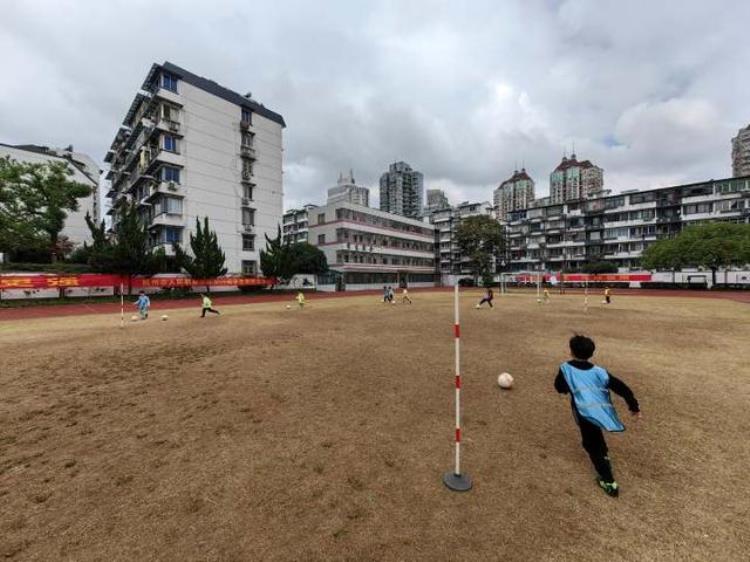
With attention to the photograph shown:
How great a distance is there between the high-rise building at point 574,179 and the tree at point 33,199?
135 metres

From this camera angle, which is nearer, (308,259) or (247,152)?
(247,152)

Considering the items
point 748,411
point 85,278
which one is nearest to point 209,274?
point 85,278

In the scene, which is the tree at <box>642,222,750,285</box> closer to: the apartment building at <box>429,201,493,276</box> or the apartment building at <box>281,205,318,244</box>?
the apartment building at <box>429,201,493,276</box>

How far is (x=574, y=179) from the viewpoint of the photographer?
412 ft

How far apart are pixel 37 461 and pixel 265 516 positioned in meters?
3.79

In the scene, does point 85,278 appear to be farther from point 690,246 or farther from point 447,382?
point 690,246

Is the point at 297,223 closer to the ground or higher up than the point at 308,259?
higher up

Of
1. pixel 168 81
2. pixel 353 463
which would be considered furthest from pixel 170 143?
pixel 353 463

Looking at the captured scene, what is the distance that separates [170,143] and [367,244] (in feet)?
112

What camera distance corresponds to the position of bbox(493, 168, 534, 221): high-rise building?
449 feet

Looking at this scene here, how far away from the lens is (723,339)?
11883 millimetres

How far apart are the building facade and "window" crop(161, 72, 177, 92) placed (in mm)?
21707

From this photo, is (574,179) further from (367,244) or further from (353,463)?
(353,463)

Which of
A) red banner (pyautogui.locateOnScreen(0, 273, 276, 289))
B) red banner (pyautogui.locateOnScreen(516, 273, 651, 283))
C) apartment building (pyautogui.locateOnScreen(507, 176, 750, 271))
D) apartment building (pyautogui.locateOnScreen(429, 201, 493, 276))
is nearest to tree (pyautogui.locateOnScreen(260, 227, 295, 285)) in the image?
red banner (pyautogui.locateOnScreen(0, 273, 276, 289))
